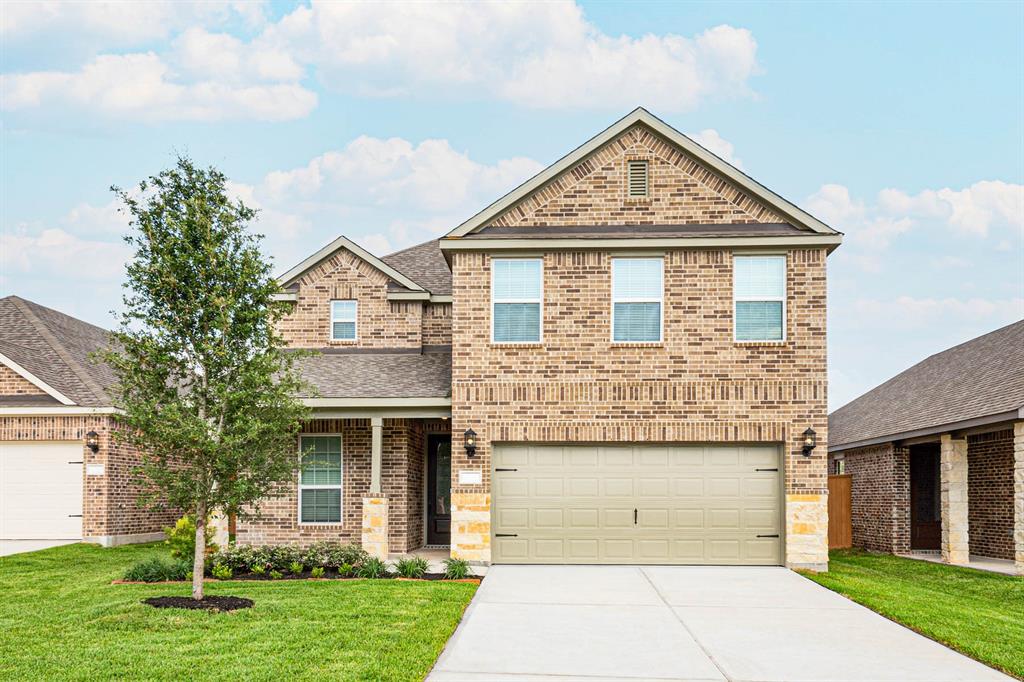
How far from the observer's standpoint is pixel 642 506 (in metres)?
16.3

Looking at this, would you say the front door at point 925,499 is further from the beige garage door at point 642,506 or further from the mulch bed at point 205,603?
the mulch bed at point 205,603

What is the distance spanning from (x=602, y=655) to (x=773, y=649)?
1.82 metres

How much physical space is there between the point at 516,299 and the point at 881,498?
34.4ft

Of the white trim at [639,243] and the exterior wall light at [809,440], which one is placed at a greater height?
the white trim at [639,243]

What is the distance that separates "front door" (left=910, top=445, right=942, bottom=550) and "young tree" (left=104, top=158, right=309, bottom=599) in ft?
50.3

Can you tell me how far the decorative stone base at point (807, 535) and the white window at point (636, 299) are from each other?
149 inches

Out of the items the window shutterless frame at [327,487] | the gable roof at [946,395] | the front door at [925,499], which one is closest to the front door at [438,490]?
the window shutterless frame at [327,487]

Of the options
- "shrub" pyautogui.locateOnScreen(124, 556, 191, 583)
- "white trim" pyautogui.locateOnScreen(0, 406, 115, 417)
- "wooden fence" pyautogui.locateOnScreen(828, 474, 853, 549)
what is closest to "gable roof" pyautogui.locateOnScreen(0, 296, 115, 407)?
"white trim" pyautogui.locateOnScreen(0, 406, 115, 417)

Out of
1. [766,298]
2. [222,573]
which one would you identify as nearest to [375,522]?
[222,573]

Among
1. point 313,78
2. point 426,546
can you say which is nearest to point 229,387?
point 426,546

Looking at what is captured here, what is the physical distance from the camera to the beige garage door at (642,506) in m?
16.2

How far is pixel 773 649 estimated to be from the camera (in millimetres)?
9648

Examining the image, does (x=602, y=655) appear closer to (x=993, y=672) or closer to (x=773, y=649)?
(x=773, y=649)

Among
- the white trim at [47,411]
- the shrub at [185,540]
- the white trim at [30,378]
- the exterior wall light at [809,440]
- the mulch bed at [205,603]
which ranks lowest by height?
the mulch bed at [205,603]
